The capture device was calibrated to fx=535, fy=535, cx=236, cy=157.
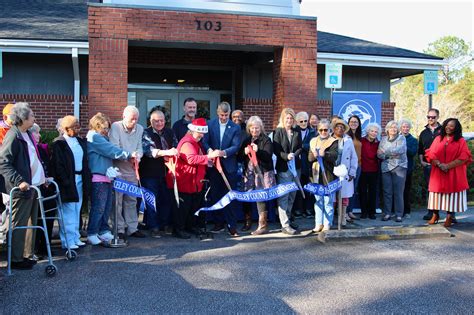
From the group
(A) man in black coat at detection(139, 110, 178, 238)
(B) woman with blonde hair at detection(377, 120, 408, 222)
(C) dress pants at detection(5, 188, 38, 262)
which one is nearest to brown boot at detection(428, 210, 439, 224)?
(B) woman with blonde hair at detection(377, 120, 408, 222)

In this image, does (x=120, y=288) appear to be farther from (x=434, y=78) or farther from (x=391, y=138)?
(x=434, y=78)

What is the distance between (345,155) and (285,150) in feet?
3.49

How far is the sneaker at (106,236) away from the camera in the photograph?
753 centimetres

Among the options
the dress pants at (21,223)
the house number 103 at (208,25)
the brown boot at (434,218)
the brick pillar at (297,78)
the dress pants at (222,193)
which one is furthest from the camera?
the brick pillar at (297,78)

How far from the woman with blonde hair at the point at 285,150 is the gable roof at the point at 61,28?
17.3 ft

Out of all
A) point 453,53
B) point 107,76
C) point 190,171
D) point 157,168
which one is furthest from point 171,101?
point 453,53

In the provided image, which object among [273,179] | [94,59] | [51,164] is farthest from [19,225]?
[94,59]

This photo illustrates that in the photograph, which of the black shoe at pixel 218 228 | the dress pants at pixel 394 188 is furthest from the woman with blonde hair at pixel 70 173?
the dress pants at pixel 394 188

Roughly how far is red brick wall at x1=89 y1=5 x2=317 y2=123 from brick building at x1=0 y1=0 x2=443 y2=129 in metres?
0.02

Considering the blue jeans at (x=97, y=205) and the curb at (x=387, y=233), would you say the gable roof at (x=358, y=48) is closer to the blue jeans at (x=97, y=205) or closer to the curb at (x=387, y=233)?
the curb at (x=387, y=233)

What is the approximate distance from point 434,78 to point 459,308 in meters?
8.41

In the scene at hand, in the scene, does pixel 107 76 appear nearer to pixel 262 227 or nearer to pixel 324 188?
pixel 262 227

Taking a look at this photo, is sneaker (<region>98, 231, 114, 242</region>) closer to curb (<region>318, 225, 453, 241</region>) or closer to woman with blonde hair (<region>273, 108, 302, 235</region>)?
woman with blonde hair (<region>273, 108, 302, 235</region>)

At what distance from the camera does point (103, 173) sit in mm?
7453
